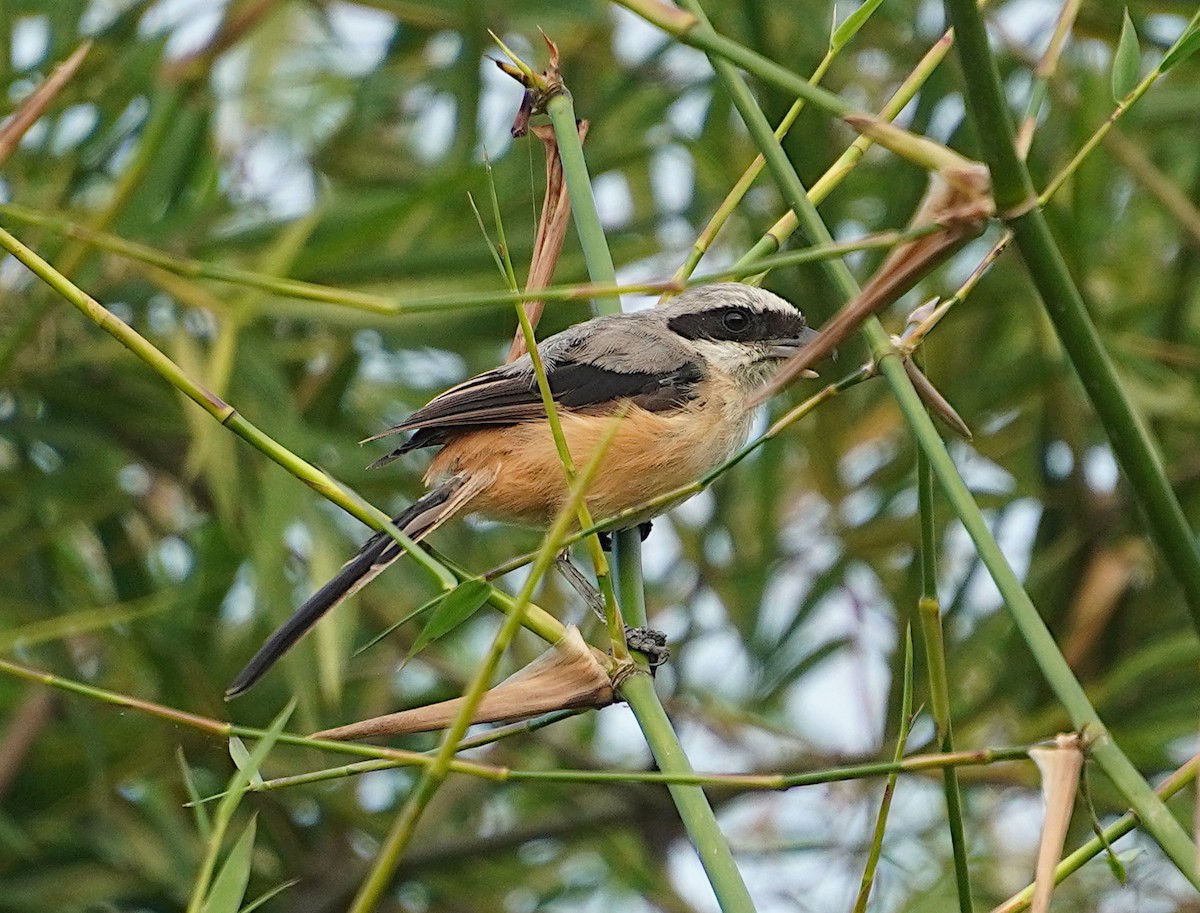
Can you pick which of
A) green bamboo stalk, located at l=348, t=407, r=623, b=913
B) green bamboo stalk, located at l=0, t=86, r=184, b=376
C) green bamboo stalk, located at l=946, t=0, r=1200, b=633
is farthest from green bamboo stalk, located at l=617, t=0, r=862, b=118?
green bamboo stalk, located at l=0, t=86, r=184, b=376

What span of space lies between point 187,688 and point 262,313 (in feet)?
2.76

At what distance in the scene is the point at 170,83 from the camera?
337 centimetres

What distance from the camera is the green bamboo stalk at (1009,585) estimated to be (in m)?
1.16

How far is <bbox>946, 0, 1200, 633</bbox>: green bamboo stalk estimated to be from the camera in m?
1.08

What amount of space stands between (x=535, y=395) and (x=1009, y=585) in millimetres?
1688

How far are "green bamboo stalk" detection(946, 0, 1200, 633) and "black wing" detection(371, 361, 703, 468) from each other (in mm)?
1644

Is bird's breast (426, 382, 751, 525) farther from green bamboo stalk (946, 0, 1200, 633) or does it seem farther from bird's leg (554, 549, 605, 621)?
green bamboo stalk (946, 0, 1200, 633)

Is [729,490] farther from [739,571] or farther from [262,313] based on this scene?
[262,313]

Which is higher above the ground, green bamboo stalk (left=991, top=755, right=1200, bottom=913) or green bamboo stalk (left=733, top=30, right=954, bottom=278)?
green bamboo stalk (left=733, top=30, right=954, bottom=278)

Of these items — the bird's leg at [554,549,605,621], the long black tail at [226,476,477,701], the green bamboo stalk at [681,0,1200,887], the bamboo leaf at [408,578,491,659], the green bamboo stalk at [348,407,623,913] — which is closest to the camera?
the green bamboo stalk at [348,407,623,913]

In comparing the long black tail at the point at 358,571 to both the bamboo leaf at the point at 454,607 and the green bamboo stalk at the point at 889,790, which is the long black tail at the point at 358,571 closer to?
the bamboo leaf at the point at 454,607

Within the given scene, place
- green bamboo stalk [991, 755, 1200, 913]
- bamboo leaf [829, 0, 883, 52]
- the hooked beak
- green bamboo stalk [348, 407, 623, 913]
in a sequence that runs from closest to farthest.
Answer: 1. green bamboo stalk [348, 407, 623, 913]
2. green bamboo stalk [991, 755, 1200, 913]
3. bamboo leaf [829, 0, 883, 52]
4. the hooked beak

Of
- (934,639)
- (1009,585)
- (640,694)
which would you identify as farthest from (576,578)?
(1009,585)

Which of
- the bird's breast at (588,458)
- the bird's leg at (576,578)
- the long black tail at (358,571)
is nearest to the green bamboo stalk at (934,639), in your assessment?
the long black tail at (358,571)
